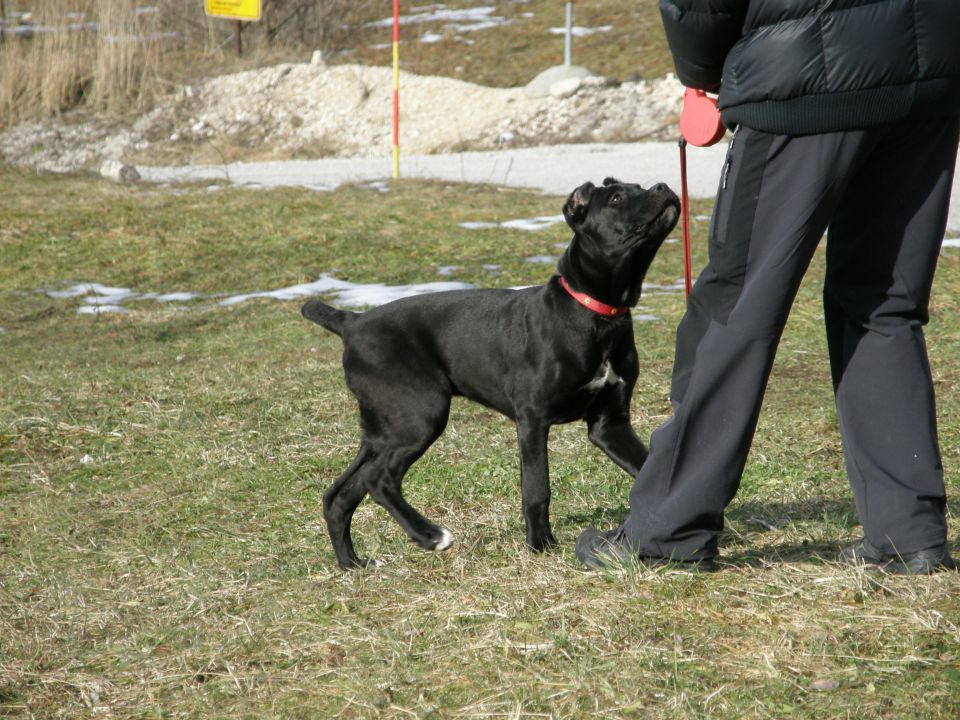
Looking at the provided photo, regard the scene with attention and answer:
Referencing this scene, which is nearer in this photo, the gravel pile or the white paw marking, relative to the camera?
the white paw marking

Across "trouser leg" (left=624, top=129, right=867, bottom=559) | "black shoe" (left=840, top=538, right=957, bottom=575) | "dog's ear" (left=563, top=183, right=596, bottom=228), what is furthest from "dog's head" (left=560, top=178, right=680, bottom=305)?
"black shoe" (left=840, top=538, right=957, bottom=575)

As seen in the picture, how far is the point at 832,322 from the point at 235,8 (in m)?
20.4

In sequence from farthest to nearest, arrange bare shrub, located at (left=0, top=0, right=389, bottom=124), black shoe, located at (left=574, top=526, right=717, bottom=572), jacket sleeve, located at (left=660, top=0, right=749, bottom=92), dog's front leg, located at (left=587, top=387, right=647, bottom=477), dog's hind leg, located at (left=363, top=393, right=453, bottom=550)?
bare shrub, located at (left=0, top=0, right=389, bottom=124)
dog's hind leg, located at (left=363, top=393, right=453, bottom=550)
dog's front leg, located at (left=587, top=387, right=647, bottom=477)
black shoe, located at (left=574, top=526, right=717, bottom=572)
jacket sleeve, located at (left=660, top=0, right=749, bottom=92)

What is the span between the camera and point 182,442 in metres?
5.82

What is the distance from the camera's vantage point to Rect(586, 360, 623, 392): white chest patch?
12.7 ft

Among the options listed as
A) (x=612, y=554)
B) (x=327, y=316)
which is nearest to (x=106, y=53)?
(x=327, y=316)

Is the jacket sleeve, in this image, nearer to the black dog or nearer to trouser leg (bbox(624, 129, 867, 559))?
trouser leg (bbox(624, 129, 867, 559))

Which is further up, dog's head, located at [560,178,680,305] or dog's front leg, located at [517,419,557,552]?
dog's head, located at [560,178,680,305]

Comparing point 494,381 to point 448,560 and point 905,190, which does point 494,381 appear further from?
point 905,190

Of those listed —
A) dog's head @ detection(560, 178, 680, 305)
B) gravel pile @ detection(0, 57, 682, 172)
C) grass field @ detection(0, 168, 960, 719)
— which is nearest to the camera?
grass field @ detection(0, 168, 960, 719)

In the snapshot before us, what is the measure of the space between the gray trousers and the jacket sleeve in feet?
0.77

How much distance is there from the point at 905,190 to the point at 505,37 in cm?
2889

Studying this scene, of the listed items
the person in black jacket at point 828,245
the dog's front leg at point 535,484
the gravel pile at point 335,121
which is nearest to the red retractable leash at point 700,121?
the person in black jacket at point 828,245

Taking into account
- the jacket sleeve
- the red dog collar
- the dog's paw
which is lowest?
the dog's paw
